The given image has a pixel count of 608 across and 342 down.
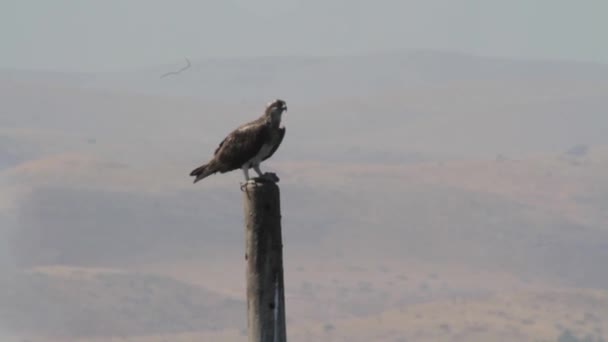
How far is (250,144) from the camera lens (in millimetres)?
16125

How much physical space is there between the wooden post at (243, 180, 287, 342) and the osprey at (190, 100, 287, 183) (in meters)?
3.16

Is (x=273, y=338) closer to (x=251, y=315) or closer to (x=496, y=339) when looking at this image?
(x=251, y=315)

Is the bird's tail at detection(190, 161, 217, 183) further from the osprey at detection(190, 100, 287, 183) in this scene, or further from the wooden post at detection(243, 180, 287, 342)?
the wooden post at detection(243, 180, 287, 342)

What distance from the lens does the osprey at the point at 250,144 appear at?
16094 millimetres

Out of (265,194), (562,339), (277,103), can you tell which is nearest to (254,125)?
(277,103)

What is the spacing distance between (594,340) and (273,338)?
188174mm

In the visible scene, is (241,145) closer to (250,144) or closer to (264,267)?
(250,144)

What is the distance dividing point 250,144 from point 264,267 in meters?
3.74

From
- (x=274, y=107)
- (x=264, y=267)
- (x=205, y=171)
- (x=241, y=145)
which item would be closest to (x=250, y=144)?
(x=241, y=145)

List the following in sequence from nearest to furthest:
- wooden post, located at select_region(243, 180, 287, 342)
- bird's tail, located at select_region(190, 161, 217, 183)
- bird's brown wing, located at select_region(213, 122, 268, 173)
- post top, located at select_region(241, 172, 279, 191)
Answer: wooden post, located at select_region(243, 180, 287, 342)
post top, located at select_region(241, 172, 279, 191)
bird's brown wing, located at select_region(213, 122, 268, 173)
bird's tail, located at select_region(190, 161, 217, 183)

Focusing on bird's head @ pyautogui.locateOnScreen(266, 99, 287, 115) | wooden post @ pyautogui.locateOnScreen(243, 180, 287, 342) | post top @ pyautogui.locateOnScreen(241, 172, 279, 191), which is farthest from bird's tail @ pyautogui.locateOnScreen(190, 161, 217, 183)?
wooden post @ pyautogui.locateOnScreen(243, 180, 287, 342)

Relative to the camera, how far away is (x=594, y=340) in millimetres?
196000

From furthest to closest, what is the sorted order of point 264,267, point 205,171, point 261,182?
point 205,171, point 261,182, point 264,267

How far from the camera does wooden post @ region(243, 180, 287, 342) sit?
12.4 m
